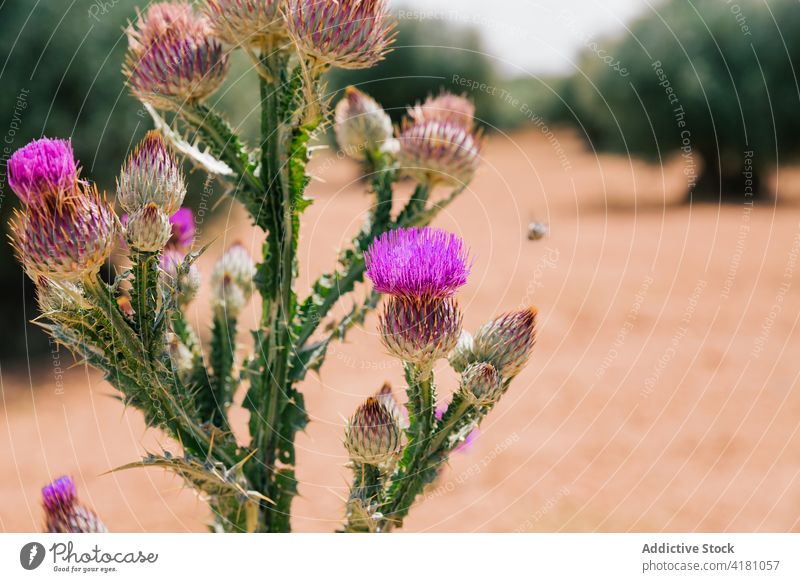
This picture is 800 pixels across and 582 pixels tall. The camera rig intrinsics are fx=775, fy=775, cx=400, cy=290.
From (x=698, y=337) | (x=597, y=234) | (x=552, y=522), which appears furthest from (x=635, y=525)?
(x=597, y=234)

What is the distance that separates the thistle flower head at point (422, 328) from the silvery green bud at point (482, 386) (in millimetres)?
99

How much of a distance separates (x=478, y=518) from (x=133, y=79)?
17.7 ft

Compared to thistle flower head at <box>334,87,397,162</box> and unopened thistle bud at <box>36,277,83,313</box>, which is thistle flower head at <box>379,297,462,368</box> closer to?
unopened thistle bud at <box>36,277,83,313</box>

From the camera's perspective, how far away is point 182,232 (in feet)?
10.2

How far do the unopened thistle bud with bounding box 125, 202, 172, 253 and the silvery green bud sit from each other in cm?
87

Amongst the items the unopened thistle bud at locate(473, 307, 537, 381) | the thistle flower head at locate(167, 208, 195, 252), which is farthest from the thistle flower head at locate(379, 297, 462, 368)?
the thistle flower head at locate(167, 208, 195, 252)

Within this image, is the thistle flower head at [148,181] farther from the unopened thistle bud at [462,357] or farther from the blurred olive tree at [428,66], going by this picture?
the blurred olive tree at [428,66]

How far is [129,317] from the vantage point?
204 cm

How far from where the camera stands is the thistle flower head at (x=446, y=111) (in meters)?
2.64

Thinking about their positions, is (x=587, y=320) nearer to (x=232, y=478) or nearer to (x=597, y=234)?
(x=597, y=234)

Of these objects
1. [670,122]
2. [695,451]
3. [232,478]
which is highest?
[670,122]

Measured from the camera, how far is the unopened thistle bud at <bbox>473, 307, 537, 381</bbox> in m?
2.23

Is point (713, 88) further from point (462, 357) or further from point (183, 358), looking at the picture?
point (183, 358)

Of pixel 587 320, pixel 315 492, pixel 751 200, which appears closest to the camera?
pixel 315 492
